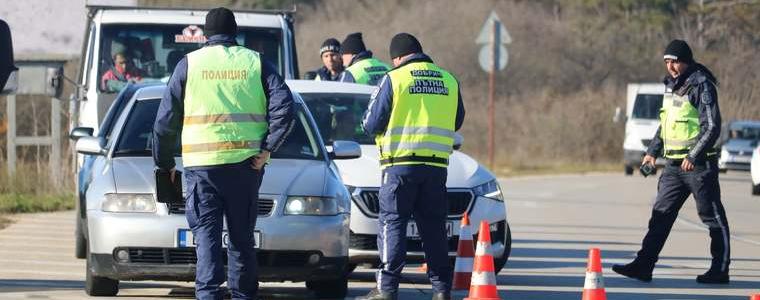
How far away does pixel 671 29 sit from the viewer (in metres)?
62.7

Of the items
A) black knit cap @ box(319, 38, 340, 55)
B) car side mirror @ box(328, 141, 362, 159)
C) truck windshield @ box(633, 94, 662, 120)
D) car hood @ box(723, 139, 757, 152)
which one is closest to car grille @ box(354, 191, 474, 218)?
car side mirror @ box(328, 141, 362, 159)

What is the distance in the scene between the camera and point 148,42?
17.8 m

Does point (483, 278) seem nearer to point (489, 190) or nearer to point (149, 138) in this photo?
point (149, 138)

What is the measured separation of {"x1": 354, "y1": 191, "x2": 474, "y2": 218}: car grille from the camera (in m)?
13.6

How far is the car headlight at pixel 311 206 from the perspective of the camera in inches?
461

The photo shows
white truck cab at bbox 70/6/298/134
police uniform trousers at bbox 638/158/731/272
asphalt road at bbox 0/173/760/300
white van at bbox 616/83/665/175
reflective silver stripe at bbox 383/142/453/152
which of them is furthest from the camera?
white van at bbox 616/83/665/175

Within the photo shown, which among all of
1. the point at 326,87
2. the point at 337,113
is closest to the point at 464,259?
the point at 337,113

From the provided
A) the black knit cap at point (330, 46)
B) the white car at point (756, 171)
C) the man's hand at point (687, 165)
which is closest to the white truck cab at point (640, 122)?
the white car at point (756, 171)

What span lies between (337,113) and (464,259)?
326cm

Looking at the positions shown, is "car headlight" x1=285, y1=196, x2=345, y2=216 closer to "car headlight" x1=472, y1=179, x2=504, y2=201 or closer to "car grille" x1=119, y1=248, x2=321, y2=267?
"car grille" x1=119, y1=248, x2=321, y2=267

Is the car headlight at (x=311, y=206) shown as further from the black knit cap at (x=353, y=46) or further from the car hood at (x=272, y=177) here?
the black knit cap at (x=353, y=46)

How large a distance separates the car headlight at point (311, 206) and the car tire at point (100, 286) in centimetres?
131

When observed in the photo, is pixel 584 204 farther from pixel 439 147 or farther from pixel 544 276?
pixel 439 147

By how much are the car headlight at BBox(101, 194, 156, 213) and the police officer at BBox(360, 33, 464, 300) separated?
144 cm
